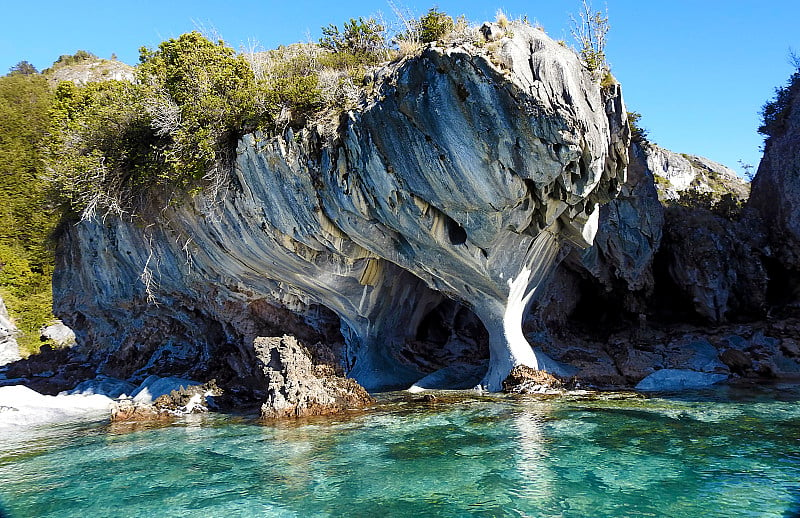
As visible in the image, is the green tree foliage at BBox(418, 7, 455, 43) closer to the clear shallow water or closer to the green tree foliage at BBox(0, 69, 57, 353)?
the clear shallow water

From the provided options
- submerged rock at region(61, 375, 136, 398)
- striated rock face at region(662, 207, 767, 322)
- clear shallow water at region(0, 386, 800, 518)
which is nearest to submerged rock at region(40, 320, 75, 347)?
submerged rock at region(61, 375, 136, 398)

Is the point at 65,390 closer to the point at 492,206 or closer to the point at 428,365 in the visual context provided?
the point at 428,365

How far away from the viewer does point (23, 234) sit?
34.1 m

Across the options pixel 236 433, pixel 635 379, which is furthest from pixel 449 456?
pixel 635 379

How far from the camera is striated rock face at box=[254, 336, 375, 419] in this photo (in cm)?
1175

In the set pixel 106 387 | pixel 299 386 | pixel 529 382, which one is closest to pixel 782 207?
pixel 529 382

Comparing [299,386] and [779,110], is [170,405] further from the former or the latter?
[779,110]

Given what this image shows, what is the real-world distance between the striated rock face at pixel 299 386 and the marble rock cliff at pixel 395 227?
2.78 metres

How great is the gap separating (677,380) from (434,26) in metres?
10.6

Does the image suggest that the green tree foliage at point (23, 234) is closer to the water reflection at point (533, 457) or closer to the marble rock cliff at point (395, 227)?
the marble rock cliff at point (395, 227)

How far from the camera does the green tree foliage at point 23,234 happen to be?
Answer: 103ft

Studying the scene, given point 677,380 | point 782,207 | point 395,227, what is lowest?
point 677,380

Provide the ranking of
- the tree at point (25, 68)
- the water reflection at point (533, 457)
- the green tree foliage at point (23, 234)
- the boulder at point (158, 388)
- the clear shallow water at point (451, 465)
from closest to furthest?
the clear shallow water at point (451, 465) < the water reflection at point (533, 457) < the boulder at point (158, 388) < the green tree foliage at point (23, 234) < the tree at point (25, 68)

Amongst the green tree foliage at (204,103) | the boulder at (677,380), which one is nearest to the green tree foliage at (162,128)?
the green tree foliage at (204,103)
